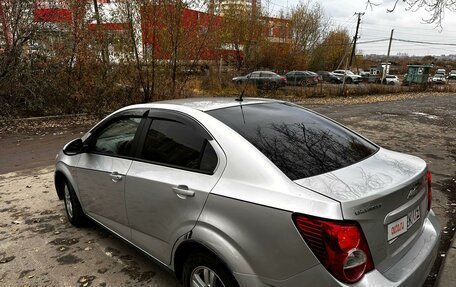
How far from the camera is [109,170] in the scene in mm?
3188

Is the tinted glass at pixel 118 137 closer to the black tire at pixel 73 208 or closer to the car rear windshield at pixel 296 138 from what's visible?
the black tire at pixel 73 208

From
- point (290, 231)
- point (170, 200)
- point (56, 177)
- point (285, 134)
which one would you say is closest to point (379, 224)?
point (290, 231)

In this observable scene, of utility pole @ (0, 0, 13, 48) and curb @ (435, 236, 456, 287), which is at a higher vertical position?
utility pole @ (0, 0, 13, 48)

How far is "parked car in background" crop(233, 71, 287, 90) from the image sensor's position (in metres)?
24.4

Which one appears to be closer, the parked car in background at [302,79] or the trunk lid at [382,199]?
the trunk lid at [382,199]

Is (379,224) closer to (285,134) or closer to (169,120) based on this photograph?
(285,134)

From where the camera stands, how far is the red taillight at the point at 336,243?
1.82 m

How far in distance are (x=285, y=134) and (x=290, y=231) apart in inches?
35.1

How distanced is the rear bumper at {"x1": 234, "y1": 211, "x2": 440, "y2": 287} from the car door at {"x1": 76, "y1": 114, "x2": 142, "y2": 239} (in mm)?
1475

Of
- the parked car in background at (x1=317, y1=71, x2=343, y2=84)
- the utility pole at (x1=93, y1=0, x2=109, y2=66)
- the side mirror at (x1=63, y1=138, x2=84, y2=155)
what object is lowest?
the parked car in background at (x1=317, y1=71, x2=343, y2=84)

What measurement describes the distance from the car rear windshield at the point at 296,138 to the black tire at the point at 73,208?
85.7 inches

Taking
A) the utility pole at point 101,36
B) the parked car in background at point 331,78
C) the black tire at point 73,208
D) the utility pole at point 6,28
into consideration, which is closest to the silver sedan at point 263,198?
the black tire at point 73,208

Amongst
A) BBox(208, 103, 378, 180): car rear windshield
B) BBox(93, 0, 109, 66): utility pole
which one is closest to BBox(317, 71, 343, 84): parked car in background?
BBox(93, 0, 109, 66): utility pole

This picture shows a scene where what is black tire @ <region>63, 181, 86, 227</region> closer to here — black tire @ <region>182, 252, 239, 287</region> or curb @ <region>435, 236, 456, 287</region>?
black tire @ <region>182, 252, 239, 287</region>
